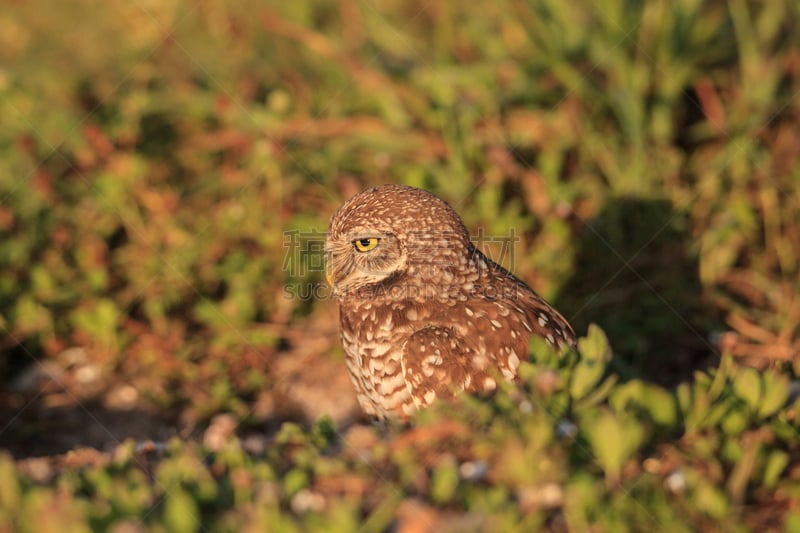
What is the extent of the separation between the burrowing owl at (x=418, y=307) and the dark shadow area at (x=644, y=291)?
1438 millimetres

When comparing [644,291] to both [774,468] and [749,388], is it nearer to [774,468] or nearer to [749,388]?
[749,388]

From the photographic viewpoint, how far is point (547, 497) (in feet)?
8.66

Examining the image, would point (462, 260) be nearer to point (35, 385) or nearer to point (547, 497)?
point (547, 497)

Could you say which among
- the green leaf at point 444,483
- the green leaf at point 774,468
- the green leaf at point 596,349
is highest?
the green leaf at point 596,349

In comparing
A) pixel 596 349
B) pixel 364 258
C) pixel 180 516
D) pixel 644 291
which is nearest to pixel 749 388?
pixel 596 349

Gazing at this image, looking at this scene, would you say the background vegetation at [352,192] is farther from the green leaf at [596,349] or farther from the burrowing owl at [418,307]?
the green leaf at [596,349]

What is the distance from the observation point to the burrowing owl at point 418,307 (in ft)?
11.8

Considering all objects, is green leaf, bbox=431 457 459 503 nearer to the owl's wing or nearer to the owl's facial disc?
the owl's wing

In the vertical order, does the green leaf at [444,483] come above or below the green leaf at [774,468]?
below

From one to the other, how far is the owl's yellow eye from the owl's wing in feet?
1.78

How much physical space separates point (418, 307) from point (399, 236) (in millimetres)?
338

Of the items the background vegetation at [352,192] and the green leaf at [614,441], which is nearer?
the green leaf at [614,441]

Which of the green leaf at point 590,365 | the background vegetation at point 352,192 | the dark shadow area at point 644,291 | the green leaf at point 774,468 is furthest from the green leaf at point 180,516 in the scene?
the dark shadow area at point 644,291

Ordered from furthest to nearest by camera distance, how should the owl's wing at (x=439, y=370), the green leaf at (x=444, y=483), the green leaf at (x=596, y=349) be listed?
the owl's wing at (x=439, y=370), the green leaf at (x=596, y=349), the green leaf at (x=444, y=483)
